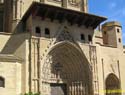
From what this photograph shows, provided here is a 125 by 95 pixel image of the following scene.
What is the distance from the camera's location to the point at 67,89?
18.0m

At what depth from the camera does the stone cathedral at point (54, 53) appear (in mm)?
16000

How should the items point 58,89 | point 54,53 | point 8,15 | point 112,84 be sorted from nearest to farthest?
point 54,53 < point 58,89 < point 8,15 < point 112,84

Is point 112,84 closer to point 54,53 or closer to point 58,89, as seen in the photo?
point 58,89

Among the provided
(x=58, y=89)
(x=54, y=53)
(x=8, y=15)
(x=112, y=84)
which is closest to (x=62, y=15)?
(x=54, y=53)

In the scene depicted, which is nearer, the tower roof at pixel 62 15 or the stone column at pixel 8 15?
the tower roof at pixel 62 15

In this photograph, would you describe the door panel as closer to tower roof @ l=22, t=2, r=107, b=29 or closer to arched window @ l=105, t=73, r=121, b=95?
arched window @ l=105, t=73, r=121, b=95

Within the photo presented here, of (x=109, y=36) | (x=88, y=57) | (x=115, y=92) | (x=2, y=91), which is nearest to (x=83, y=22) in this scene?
(x=88, y=57)

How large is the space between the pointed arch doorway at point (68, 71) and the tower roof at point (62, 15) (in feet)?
5.09

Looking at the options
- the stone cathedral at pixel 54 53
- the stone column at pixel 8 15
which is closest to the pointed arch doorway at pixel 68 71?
the stone cathedral at pixel 54 53

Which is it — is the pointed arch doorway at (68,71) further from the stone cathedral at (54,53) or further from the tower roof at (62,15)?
the tower roof at (62,15)

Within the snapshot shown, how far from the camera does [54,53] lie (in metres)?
17.6

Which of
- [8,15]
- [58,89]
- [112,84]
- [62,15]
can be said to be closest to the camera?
[58,89]

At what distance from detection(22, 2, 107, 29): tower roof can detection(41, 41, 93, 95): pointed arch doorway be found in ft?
5.09

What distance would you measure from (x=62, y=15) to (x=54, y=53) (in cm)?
228
